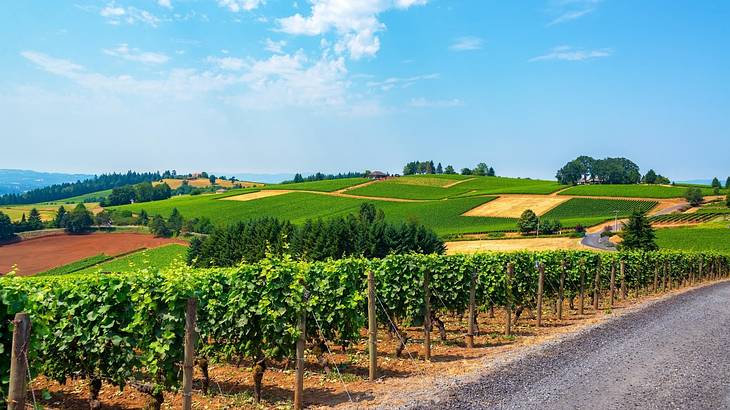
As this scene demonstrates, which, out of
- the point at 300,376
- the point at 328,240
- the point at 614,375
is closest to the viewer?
the point at 300,376

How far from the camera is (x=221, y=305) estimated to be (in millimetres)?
11539

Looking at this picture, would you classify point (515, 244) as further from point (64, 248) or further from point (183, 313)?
point (64, 248)

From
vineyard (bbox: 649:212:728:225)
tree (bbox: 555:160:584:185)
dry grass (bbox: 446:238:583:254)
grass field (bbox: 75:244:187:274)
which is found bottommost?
grass field (bbox: 75:244:187:274)

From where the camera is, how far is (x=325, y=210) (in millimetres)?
113000

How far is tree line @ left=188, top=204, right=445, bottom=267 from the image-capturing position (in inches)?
2398

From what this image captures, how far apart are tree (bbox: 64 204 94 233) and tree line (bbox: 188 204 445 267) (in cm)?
5364

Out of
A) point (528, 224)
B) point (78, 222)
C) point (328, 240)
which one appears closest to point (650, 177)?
point (528, 224)

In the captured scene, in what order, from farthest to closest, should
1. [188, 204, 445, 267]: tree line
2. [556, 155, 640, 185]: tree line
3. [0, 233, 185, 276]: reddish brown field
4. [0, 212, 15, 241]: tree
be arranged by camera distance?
[556, 155, 640, 185]: tree line
[0, 212, 15, 241]: tree
[0, 233, 185, 276]: reddish brown field
[188, 204, 445, 267]: tree line

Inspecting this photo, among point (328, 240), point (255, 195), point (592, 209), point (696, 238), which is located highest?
point (255, 195)

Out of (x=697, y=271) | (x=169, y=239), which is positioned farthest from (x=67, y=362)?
(x=169, y=239)

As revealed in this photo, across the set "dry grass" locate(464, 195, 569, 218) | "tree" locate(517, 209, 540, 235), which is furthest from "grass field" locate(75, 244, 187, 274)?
"dry grass" locate(464, 195, 569, 218)

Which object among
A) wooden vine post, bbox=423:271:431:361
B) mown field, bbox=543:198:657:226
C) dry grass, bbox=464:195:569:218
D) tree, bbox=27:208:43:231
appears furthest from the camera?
tree, bbox=27:208:43:231

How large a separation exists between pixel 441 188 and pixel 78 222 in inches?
3569

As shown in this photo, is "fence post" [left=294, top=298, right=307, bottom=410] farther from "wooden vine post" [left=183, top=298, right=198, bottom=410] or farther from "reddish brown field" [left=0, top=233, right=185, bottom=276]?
"reddish brown field" [left=0, top=233, right=185, bottom=276]
